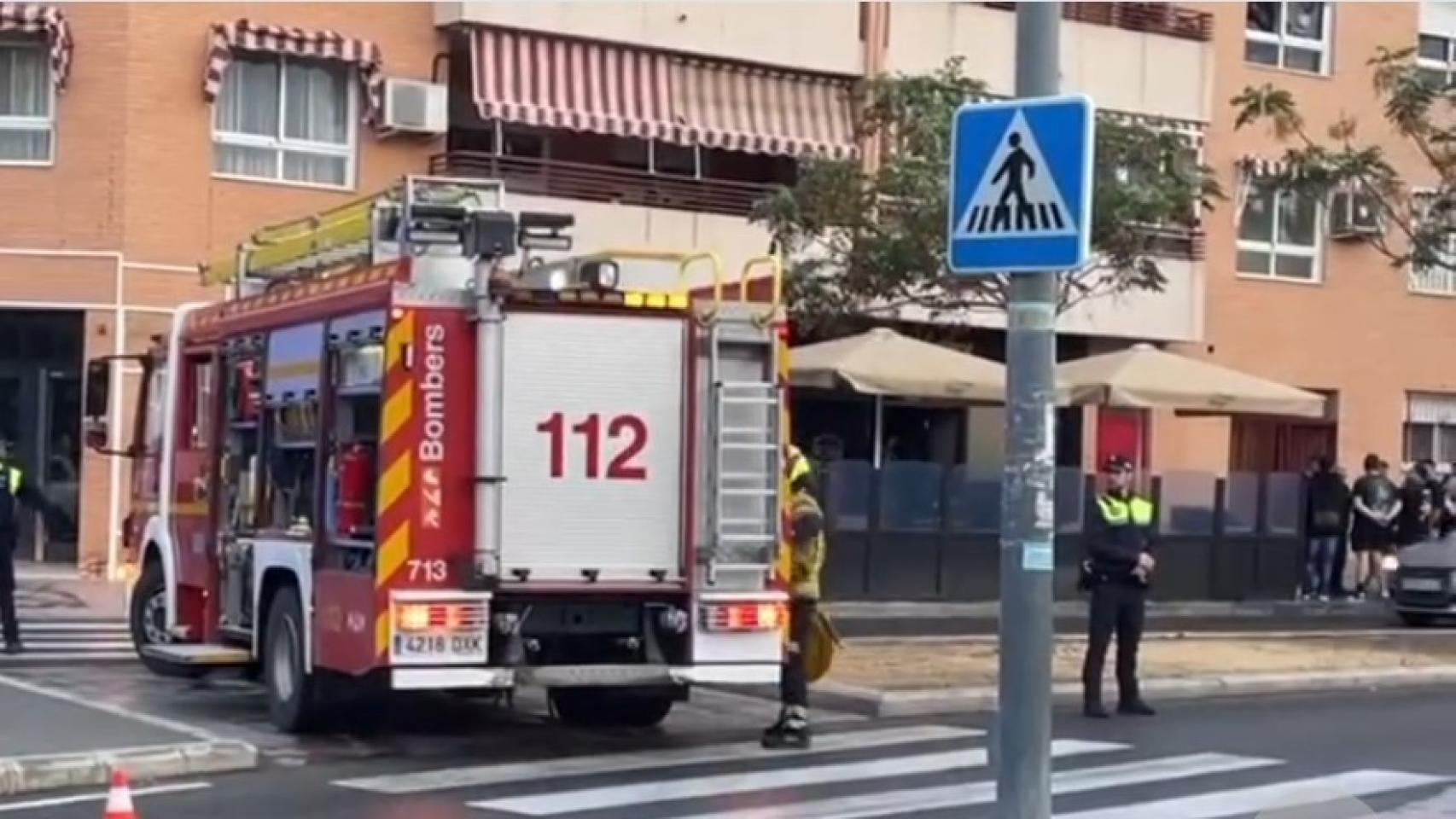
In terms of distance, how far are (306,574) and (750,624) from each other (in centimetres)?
261

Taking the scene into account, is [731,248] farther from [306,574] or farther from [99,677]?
[306,574]

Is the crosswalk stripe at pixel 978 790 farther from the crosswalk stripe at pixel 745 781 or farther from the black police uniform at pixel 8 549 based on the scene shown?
the black police uniform at pixel 8 549

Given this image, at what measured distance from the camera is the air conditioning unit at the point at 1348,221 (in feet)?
95.7

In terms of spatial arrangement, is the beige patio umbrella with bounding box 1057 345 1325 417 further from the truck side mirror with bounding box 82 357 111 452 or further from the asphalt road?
the truck side mirror with bounding box 82 357 111 452

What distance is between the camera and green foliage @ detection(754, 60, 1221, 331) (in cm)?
2458

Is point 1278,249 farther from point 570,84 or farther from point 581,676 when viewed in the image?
point 581,676

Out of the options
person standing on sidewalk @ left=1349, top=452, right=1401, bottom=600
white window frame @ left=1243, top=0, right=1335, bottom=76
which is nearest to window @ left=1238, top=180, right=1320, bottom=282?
white window frame @ left=1243, top=0, right=1335, bottom=76

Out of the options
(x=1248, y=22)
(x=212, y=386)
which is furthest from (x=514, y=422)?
(x=1248, y=22)

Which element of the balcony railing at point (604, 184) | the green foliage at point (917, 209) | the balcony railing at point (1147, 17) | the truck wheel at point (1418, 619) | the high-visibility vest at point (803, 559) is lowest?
the truck wheel at point (1418, 619)

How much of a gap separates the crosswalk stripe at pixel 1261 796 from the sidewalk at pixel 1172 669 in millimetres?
3662

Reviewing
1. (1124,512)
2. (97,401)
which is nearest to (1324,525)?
(1124,512)

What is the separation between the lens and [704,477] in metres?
14.5

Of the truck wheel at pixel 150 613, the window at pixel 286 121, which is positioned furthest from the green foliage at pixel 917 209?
the truck wheel at pixel 150 613

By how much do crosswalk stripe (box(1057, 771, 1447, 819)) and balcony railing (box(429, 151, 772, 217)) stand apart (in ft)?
56.6
